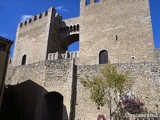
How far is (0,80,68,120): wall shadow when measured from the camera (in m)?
13.5

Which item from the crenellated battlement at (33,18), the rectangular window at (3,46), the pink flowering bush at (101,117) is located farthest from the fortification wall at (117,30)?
the rectangular window at (3,46)

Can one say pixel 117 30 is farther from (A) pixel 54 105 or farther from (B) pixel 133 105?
(A) pixel 54 105

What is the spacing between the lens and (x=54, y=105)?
49.5ft

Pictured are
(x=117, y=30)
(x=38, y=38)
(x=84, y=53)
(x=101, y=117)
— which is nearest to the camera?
(x=101, y=117)

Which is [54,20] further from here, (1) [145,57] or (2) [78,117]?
(2) [78,117]

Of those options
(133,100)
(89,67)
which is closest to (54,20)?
(89,67)

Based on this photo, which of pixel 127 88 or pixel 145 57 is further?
pixel 145 57

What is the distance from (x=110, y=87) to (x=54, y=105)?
5.15 metres

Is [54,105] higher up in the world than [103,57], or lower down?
lower down

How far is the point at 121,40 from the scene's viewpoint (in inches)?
703

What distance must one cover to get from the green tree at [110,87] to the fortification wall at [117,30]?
4940 millimetres

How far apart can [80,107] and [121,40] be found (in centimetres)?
742

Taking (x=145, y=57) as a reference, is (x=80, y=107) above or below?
below

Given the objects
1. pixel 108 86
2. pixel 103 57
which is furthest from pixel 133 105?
pixel 103 57
